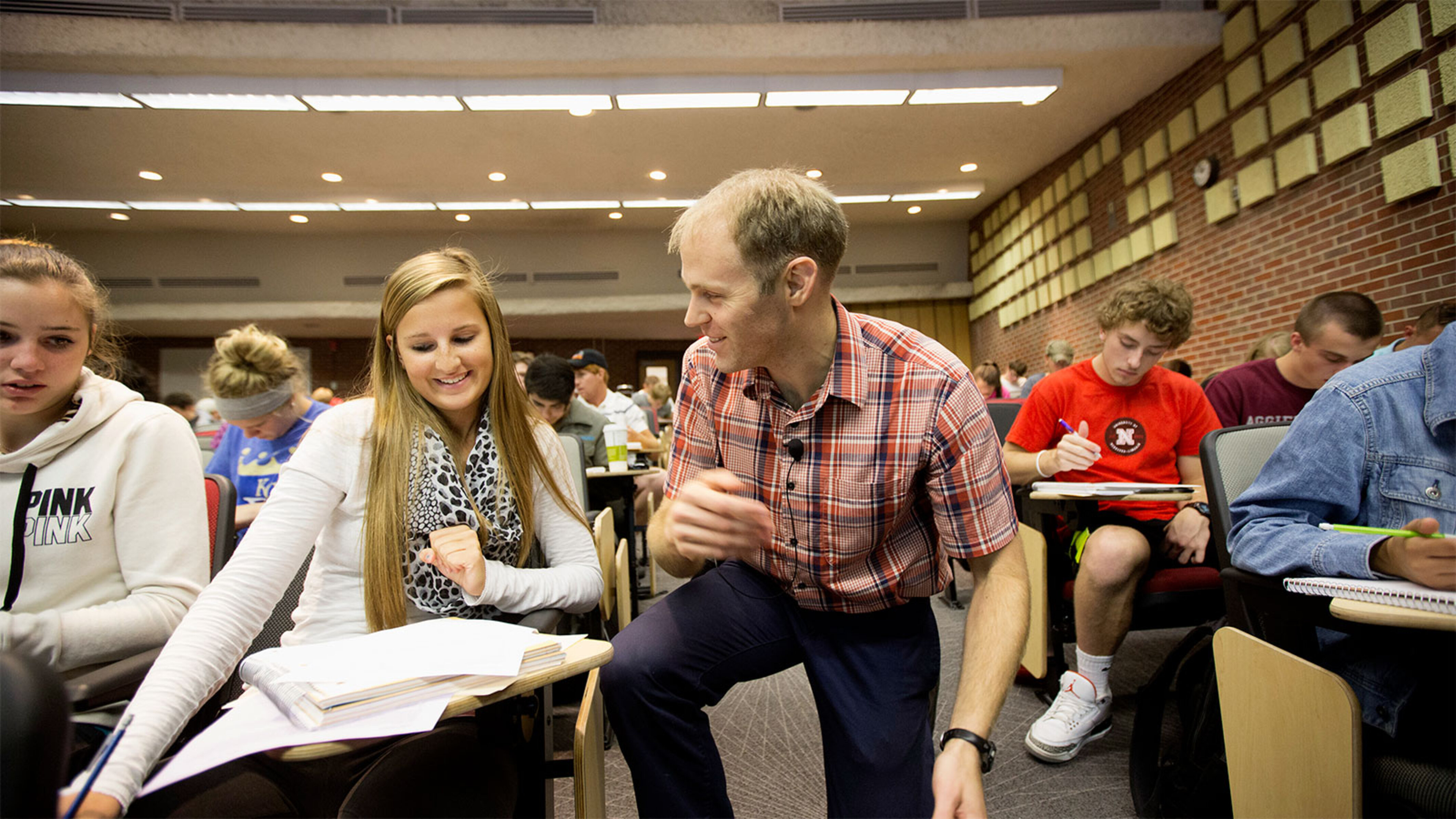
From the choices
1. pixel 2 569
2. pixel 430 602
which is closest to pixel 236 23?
pixel 2 569

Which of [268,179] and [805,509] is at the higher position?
[268,179]

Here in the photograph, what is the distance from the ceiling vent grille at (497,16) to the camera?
5.12 m

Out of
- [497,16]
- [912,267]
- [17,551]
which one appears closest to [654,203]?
[497,16]

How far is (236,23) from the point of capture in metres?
4.96

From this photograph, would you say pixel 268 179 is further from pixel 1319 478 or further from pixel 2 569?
pixel 1319 478

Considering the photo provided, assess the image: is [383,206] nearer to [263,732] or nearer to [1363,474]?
[263,732]

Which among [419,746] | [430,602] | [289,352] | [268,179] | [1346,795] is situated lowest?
[1346,795]

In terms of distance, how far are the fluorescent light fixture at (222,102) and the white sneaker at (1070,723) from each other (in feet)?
21.4

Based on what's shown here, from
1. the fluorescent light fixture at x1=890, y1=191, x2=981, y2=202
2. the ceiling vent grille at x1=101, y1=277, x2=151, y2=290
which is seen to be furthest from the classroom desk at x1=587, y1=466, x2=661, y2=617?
the ceiling vent grille at x1=101, y1=277, x2=151, y2=290

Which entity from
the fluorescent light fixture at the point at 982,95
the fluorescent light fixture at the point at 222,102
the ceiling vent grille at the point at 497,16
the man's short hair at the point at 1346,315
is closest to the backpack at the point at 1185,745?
the man's short hair at the point at 1346,315

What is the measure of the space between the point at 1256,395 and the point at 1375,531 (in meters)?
1.75

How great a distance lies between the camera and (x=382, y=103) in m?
5.71

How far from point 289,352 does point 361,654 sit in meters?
2.09

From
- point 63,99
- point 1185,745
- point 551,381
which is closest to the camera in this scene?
point 1185,745
